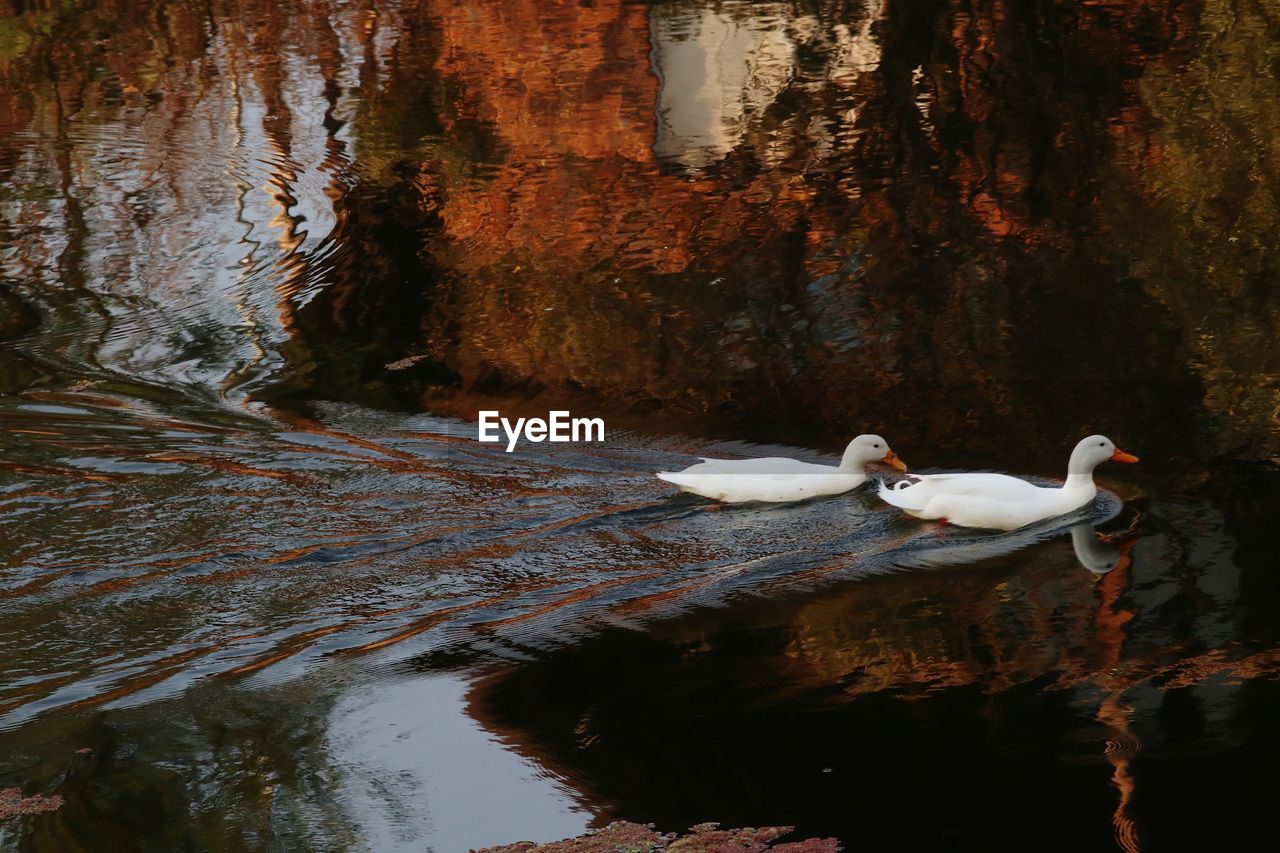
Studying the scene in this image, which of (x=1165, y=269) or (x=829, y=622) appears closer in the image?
(x=829, y=622)

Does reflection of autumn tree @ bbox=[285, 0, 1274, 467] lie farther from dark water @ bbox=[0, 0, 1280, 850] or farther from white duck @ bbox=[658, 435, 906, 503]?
white duck @ bbox=[658, 435, 906, 503]

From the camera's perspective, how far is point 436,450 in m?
9.18

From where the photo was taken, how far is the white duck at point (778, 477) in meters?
8.47

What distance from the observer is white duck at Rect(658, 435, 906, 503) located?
847cm

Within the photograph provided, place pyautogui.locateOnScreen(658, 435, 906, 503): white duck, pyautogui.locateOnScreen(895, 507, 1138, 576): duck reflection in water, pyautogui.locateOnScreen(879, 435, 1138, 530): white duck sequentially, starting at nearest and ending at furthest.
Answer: pyautogui.locateOnScreen(895, 507, 1138, 576): duck reflection in water < pyautogui.locateOnScreen(879, 435, 1138, 530): white duck < pyautogui.locateOnScreen(658, 435, 906, 503): white duck

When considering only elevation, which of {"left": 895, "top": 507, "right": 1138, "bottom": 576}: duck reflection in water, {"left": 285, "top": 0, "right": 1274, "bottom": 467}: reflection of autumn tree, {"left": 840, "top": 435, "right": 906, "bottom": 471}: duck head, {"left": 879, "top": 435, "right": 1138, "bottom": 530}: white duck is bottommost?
{"left": 895, "top": 507, "right": 1138, "bottom": 576}: duck reflection in water

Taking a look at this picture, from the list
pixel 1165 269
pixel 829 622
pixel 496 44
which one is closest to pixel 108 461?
pixel 829 622

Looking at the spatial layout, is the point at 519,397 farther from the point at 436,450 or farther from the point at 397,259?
the point at 397,259

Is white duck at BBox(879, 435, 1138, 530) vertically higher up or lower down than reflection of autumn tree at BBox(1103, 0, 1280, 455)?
lower down

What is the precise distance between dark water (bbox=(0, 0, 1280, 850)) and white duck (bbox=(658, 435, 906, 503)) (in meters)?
0.12

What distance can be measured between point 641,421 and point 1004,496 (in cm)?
249

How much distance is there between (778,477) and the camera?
852 cm

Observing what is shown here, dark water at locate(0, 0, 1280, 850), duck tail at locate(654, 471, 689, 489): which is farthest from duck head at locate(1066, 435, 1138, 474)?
duck tail at locate(654, 471, 689, 489)

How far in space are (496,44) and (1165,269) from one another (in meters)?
9.11
